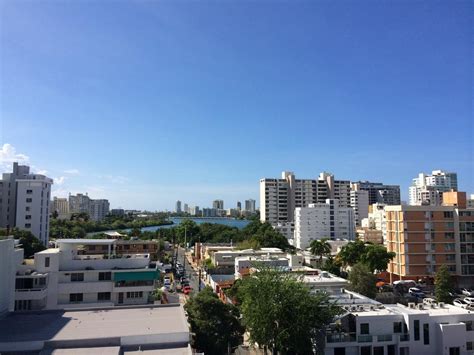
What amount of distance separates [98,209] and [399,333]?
146 meters

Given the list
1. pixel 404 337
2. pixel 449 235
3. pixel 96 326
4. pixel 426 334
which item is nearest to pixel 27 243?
pixel 96 326

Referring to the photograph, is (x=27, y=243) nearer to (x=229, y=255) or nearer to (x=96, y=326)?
(x=229, y=255)

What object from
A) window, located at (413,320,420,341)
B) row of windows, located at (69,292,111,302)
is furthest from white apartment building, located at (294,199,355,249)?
row of windows, located at (69,292,111,302)

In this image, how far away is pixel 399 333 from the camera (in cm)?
1819

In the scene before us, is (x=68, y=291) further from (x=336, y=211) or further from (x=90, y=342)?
(x=336, y=211)

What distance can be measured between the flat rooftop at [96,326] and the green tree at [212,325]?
0.84 meters

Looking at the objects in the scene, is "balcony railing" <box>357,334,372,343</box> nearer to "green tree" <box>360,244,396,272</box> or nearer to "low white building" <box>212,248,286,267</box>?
"green tree" <box>360,244,396,272</box>

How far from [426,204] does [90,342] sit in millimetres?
36528

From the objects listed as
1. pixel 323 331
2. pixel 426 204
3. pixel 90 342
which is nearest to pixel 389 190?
pixel 426 204

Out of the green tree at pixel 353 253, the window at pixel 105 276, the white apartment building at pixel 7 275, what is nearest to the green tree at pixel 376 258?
the green tree at pixel 353 253

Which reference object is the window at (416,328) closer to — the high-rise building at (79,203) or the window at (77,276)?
the window at (77,276)

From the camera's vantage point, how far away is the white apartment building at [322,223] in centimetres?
6756

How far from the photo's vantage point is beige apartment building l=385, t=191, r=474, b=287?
37.1m

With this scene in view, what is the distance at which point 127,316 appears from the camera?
16.9 m
